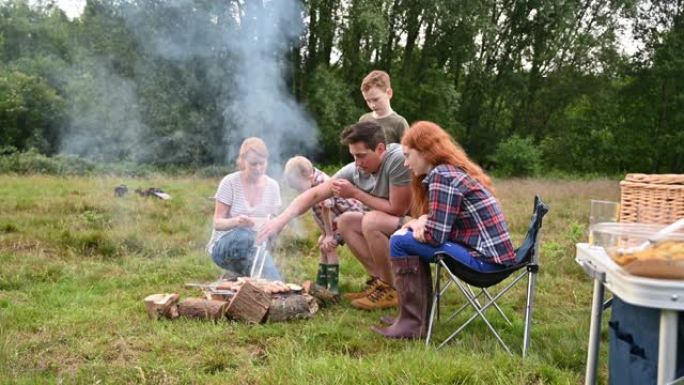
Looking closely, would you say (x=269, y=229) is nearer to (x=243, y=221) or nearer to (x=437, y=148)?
(x=243, y=221)

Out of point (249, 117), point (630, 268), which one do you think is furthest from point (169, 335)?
point (249, 117)

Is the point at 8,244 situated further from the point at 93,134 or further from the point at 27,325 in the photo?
the point at 93,134

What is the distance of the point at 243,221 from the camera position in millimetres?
4129

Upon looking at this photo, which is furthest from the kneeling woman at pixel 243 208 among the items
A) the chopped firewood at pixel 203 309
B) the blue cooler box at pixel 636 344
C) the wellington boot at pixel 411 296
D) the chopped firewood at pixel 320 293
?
the blue cooler box at pixel 636 344

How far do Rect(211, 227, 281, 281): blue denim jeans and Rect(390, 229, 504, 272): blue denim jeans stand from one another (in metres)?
1.26

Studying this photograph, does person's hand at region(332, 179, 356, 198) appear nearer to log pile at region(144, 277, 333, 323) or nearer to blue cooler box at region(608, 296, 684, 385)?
log pile at region(144, 277, 333, 323)

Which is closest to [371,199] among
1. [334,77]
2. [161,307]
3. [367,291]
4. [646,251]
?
[367,291]

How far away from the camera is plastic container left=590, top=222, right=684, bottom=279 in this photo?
1580 mm

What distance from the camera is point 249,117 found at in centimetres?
1322

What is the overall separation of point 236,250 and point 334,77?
589 inches

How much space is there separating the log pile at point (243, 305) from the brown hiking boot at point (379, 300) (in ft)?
1.12

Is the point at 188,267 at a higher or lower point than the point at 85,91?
lower

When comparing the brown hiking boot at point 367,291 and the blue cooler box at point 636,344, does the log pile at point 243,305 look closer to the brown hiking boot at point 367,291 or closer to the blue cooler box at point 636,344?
the brown hiking boot at point 367,291

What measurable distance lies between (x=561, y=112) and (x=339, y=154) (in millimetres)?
10673
